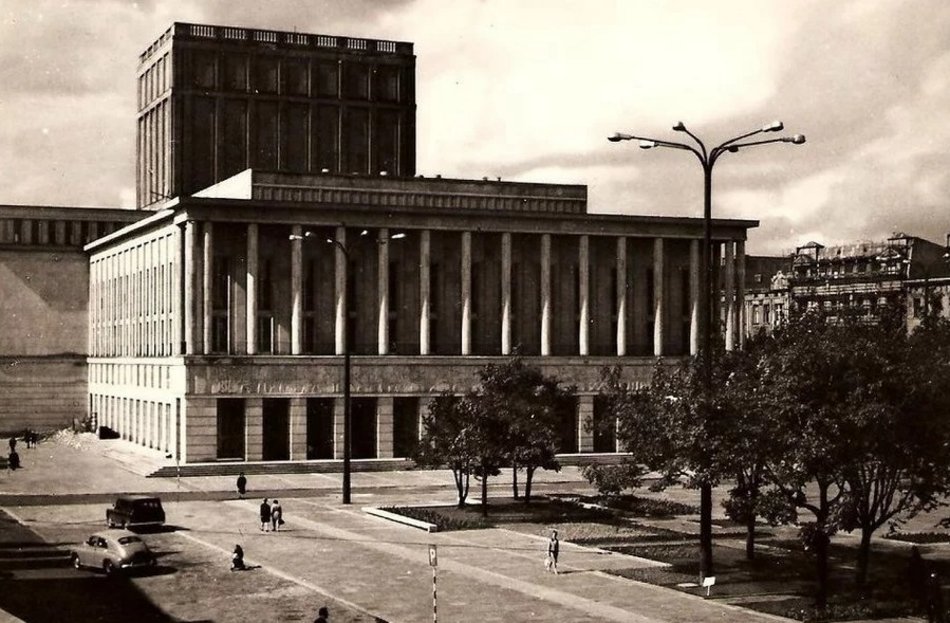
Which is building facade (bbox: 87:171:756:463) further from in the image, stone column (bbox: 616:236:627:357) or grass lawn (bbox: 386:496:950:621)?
grass lawn (bbox: 386:496:950:621)

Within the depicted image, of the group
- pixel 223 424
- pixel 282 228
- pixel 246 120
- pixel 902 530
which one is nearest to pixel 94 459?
pixel 223 424

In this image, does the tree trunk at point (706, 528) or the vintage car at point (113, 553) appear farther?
the vintage car at point (113, 553)

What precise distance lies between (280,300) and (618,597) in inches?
1814

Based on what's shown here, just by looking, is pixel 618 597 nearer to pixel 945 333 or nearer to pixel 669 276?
pixel 945 333

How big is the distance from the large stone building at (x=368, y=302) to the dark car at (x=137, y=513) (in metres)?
22.9

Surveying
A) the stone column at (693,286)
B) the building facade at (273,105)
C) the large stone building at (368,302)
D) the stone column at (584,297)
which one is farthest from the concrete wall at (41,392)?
the stone column at (693,286)

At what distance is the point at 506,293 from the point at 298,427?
15.9 meters

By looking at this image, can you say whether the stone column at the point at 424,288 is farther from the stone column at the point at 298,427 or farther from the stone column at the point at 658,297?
the stone column at the point at 658,297

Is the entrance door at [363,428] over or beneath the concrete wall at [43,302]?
beneath

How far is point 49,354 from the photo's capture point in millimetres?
107688

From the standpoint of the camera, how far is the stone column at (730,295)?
86.1 meters

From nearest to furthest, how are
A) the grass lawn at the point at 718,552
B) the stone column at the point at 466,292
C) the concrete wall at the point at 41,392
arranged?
1. the grass lawn at the point at 718,552
2. the stone column at the point at 466,292
3. the concrete wall at the point at 41,392

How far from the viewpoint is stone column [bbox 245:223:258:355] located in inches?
2904

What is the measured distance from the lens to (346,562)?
3981cm
